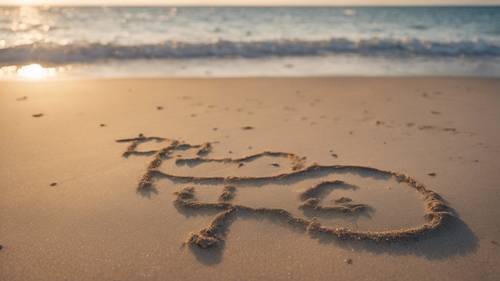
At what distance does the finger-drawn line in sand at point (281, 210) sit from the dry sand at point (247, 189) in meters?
0.01

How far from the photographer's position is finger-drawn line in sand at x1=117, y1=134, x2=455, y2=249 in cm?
232

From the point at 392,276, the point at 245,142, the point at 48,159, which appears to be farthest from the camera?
the point at 245,142

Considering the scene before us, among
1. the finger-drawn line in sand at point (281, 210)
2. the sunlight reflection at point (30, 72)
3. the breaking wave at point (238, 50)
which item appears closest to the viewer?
the finger-drawn line in sand at point (281, 210)

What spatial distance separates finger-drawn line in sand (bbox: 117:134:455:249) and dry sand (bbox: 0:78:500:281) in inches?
0.5

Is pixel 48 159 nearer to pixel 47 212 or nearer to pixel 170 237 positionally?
pixel 47 212

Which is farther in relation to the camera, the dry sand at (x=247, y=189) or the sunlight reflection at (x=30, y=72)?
the sunlight reflection at (x=30, y=72)

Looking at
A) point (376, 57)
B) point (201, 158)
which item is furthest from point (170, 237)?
point (376, 57)

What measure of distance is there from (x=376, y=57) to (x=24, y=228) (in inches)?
342

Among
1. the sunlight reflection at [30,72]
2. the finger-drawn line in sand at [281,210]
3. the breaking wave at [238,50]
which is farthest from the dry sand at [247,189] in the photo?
the breaking wave at [238,50]

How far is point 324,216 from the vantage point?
252 cm

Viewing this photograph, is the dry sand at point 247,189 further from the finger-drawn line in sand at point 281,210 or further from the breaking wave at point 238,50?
the breaking wave at point 238,50

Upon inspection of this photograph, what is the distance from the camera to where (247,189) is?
2.85 m

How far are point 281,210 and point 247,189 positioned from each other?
1.25 ft

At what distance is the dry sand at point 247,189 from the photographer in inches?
83.4
